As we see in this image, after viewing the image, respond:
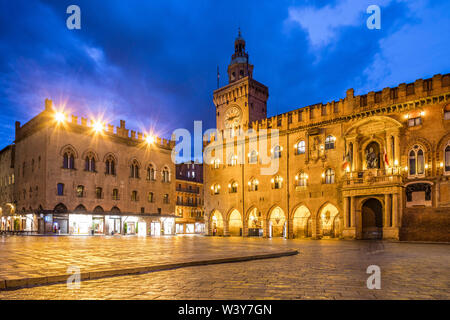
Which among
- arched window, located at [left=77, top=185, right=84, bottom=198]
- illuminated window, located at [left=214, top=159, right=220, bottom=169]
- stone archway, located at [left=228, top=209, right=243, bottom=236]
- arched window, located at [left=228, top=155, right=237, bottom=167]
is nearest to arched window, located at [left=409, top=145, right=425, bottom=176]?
arched window, located at [left=228, top=155, right=237, bottom=167]

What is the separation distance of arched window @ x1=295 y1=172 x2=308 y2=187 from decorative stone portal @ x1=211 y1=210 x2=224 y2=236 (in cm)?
1335

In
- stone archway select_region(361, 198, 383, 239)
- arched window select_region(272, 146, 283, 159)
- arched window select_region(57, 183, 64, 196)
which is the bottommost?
stone archway select_region(361, 198, 383, 239)

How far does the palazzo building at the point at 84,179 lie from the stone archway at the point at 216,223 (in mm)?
7341

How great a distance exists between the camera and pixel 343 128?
37.0 m

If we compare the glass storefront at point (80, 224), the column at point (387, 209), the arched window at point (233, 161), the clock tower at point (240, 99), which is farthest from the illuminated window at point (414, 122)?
the glass storefront at point (80, 224)

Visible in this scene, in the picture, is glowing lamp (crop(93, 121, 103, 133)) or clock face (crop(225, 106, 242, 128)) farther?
clock face (crop(225, 106, 242, 128))

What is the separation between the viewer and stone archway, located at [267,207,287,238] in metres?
A: 41.5

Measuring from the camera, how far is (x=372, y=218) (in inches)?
1363

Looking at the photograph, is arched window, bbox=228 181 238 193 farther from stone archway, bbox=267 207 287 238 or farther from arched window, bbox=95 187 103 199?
arched window, bbox=95 187 103 199

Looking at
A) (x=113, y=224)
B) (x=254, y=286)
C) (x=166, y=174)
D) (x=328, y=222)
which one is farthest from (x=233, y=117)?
(x=254, y=286)

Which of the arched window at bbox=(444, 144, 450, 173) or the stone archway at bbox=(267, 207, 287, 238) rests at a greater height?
the arched window at bbox=(444, 144, 450, 173)
